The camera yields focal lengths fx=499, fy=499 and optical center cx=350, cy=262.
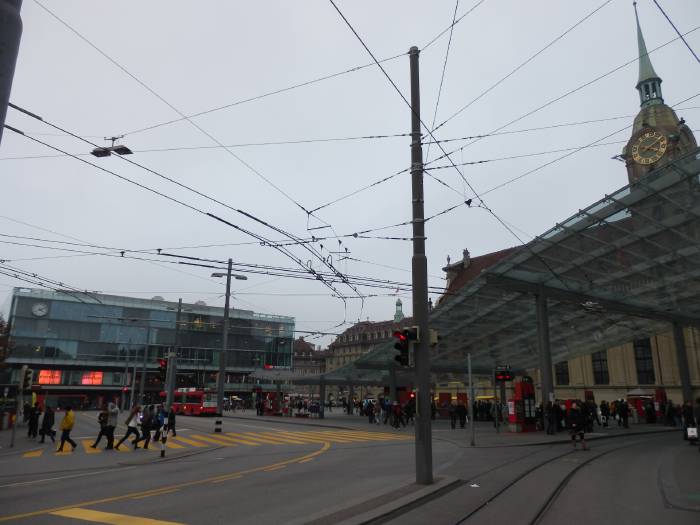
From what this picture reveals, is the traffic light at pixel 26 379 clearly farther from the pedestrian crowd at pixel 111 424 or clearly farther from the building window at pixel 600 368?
the building window at pixel 600 368

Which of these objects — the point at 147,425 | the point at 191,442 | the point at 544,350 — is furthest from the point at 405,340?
the point at 544,350

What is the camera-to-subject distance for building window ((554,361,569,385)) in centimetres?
5997

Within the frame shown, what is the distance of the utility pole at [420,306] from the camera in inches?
395

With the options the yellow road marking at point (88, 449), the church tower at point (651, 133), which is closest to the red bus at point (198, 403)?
→ the yellow road marking at point (88, 449)

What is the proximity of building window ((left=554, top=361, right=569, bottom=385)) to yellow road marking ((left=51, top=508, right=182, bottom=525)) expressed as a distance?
60.4m

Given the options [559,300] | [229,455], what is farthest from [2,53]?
[559,300]

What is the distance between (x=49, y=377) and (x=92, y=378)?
5221mm

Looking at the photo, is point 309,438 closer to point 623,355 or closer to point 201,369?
point 623,355

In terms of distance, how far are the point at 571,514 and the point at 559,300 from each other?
21.9 meters

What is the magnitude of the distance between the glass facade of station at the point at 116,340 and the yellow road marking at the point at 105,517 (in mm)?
48834

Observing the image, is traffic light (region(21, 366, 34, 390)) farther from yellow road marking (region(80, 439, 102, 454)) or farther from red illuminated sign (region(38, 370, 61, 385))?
red illuminated sign (region(38, 370, 61, 385))

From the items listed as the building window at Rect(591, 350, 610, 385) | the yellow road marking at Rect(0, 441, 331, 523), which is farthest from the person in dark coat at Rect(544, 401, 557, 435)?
the building window at Rect(591, 350, 610, 385)

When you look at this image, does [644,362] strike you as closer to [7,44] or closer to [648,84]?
[648,84]

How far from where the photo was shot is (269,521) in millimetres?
7293
